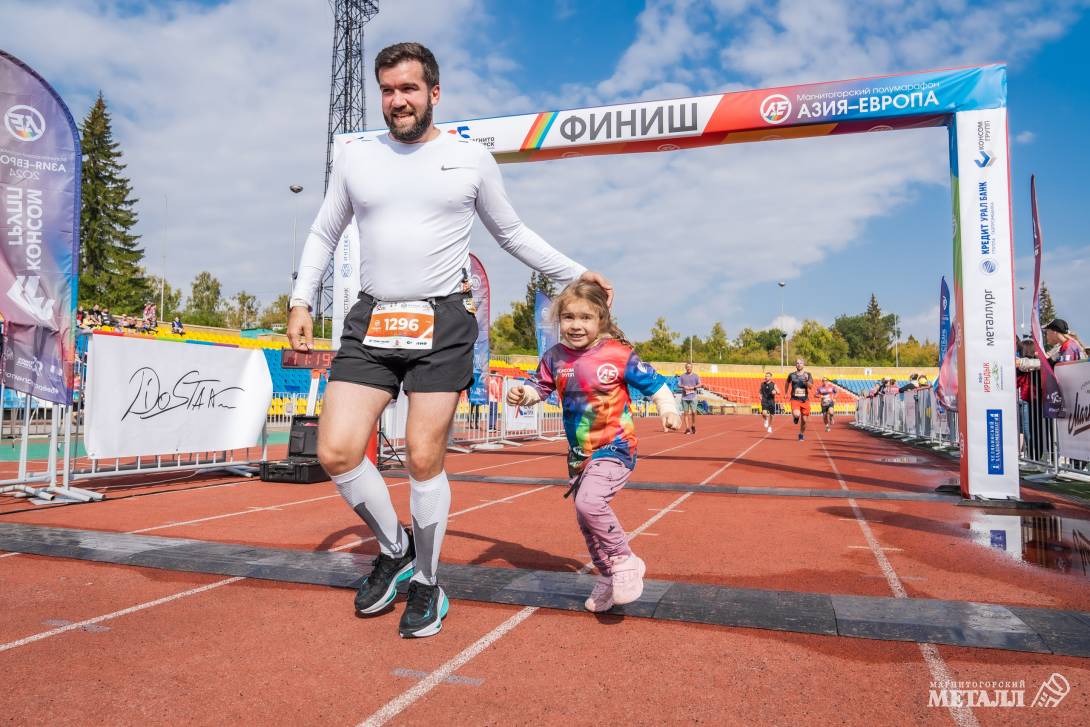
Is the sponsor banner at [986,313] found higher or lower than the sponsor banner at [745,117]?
lower

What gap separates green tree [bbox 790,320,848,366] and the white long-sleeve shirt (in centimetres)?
10330

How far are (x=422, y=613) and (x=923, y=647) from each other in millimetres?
2028

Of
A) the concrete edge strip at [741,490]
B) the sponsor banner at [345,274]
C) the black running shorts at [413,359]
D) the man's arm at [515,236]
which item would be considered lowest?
the concrete edge strip at [741,490]

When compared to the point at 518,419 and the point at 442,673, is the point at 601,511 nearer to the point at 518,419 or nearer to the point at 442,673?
the point at 442,673

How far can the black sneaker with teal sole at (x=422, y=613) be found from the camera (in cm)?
276

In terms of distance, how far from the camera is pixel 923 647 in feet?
8.87

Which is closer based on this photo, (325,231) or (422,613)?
(422,613)

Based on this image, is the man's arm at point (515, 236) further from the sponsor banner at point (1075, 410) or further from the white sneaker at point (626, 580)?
the sponsor banner at point (1075, 410)

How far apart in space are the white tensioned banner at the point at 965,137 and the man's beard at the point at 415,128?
6.15 meters

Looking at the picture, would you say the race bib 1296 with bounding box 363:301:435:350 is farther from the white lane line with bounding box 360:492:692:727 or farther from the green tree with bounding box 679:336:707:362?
the green tree with bounding box 679:336:707:362

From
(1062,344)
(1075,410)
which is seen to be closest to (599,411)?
(1075,410)

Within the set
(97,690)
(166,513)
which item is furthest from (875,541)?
(166,513)

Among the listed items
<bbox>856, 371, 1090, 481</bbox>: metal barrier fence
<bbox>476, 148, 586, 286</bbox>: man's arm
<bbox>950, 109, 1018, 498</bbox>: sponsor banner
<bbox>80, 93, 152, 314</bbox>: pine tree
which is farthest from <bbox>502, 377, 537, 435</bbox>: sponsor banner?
<bbox>80, 93, 152, 314</bbox>: pine tree

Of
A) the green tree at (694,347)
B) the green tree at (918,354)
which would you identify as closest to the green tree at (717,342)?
the green tree at (694,347)
